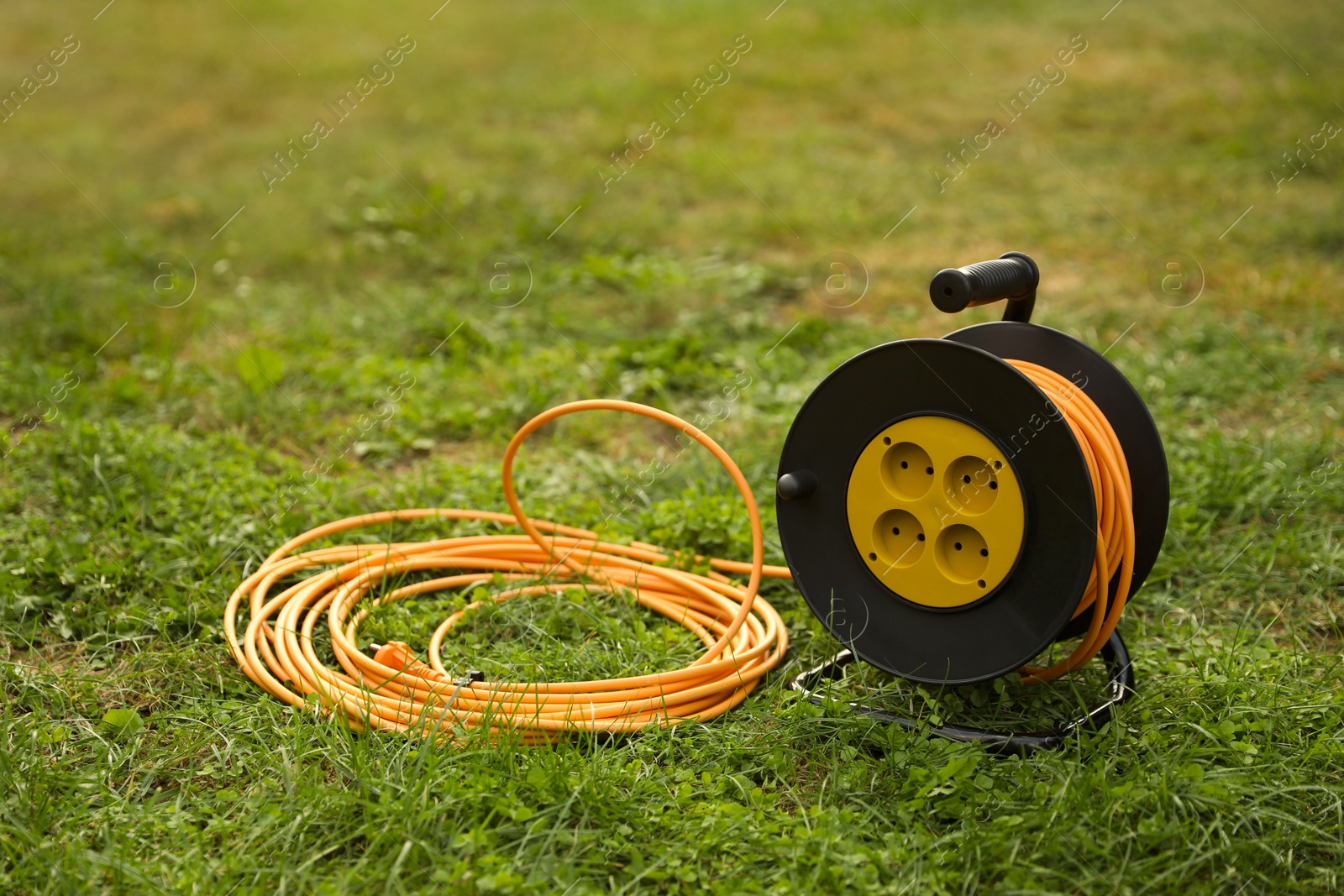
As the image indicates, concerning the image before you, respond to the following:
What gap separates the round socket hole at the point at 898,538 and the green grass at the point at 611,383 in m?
0.39

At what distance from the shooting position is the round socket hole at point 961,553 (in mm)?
2422

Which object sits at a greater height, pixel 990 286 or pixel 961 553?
pixel 990 286

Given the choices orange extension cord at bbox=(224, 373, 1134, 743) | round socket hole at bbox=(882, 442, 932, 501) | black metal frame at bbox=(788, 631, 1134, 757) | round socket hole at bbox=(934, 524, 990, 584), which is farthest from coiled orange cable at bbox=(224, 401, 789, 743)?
round socket hole at bbox=(934, 524, 990, 584)

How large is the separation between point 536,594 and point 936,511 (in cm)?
134

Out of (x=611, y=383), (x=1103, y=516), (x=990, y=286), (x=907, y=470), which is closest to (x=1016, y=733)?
(x=1103, y=516)

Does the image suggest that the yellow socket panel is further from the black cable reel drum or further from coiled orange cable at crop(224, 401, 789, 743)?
coiled orange cable at crop(224, 401, 789, 743)

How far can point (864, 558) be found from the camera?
2574 mm

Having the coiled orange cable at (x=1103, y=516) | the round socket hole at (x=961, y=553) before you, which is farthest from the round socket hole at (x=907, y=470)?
the coiled orange cable at (x=1103, y=516)

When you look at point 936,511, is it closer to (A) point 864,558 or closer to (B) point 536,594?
(A) point 864,558

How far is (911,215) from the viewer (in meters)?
6.84

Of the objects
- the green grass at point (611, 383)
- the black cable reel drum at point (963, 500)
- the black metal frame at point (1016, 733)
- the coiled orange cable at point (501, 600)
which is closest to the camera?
the green grass at point (611, 383)

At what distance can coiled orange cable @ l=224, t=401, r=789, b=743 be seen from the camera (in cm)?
252

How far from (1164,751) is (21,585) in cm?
325

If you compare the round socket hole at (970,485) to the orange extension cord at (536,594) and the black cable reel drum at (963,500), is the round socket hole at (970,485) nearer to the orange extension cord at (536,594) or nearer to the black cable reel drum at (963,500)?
the black cable reel drum at (963,500)
